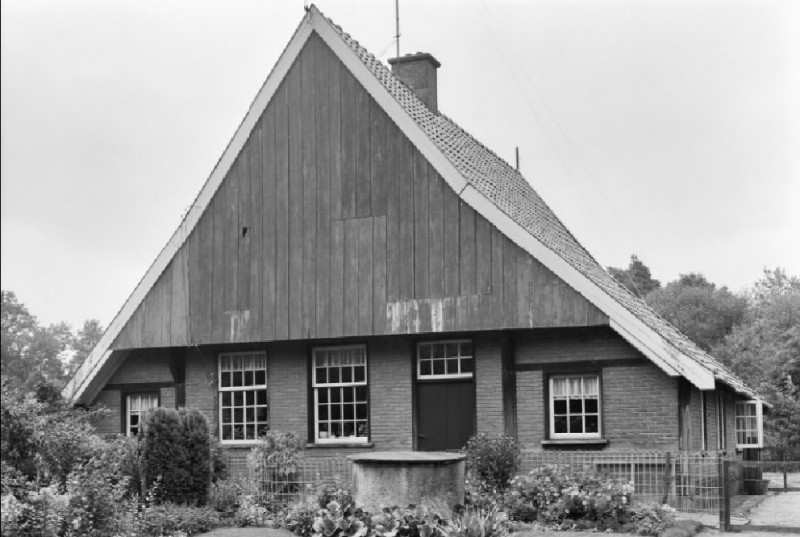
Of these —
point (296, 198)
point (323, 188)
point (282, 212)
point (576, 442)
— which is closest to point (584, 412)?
point (576, 442)

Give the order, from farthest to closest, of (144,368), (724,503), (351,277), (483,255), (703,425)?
(144,368) → (703,425) → (351,277) → (483,255) → (724,503)

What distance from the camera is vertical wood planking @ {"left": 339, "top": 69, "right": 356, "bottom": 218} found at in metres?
22.3

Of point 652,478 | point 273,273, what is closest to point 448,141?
point 273,273

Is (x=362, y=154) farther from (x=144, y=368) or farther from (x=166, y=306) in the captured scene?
(x=144, y=368)

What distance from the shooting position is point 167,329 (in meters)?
23.5

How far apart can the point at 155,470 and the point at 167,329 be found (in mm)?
6074

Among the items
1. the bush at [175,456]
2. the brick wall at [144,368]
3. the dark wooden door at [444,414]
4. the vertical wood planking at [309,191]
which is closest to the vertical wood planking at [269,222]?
the vertical wood planking at [309,191]

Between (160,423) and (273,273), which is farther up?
(273,273)

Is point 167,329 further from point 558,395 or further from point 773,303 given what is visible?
point 773,303

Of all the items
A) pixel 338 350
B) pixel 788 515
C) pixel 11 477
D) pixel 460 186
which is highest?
pixel 460 186

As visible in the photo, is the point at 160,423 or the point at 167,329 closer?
the point at 160,423

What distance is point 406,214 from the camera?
858 inches

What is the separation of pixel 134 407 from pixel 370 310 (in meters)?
6.54

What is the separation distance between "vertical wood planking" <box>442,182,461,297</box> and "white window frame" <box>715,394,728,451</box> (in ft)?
24.9
